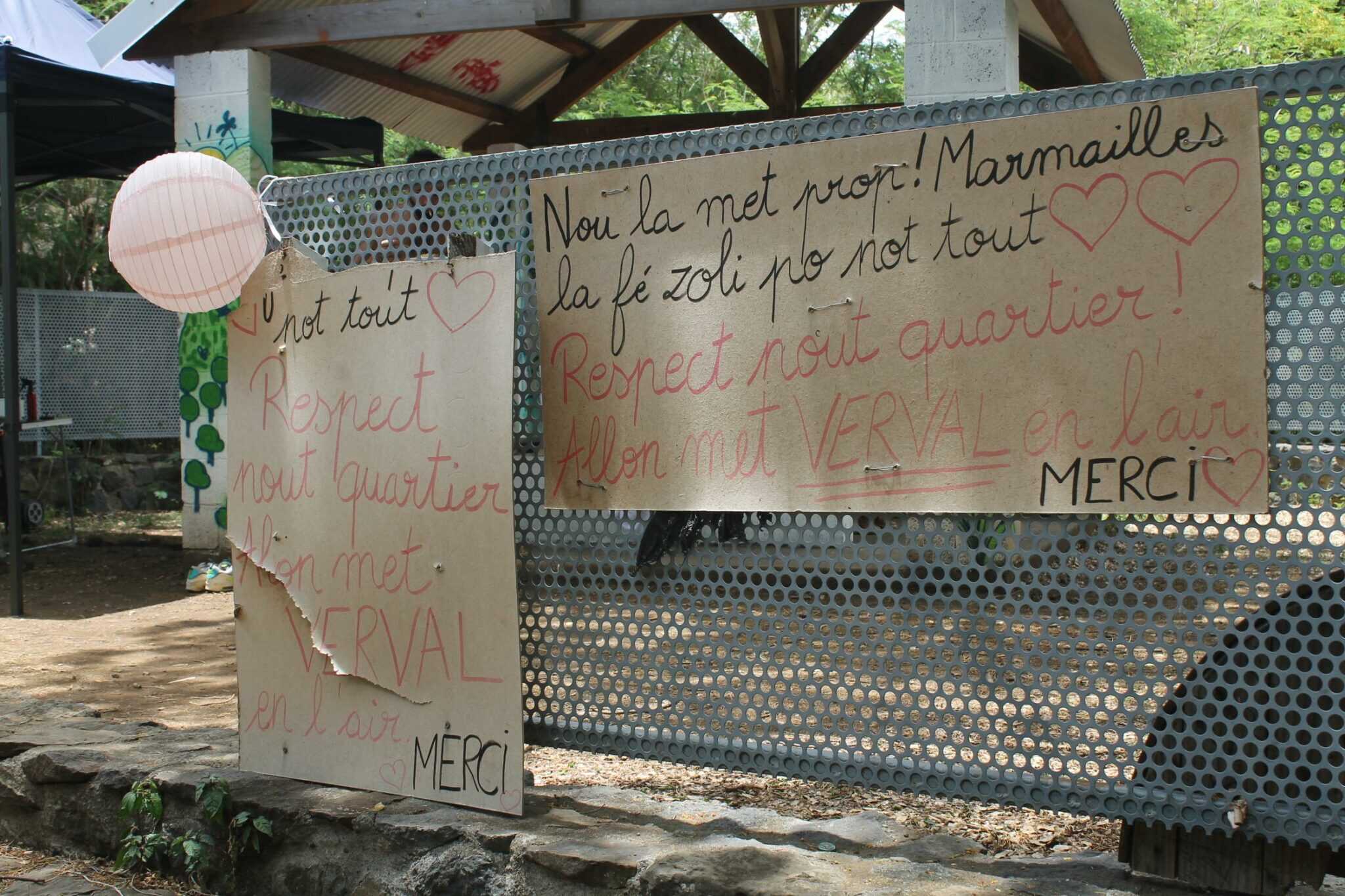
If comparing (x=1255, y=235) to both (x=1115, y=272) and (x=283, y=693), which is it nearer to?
(x=1115, y=272)

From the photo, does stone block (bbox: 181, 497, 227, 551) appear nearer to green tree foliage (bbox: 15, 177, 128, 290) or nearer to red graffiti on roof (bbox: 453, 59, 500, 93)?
red graffiti on roof (bbox: 453, 59, 500, 93)

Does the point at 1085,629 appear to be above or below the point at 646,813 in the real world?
above

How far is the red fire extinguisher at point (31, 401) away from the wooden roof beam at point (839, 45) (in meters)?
7.66

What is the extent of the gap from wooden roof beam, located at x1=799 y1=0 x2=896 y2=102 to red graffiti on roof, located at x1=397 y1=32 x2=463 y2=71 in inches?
128

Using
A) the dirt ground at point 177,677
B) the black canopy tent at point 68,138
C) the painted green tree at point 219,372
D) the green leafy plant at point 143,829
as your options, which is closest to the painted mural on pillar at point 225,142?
the black canopy tent at point 68,138

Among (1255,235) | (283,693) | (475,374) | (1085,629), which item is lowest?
(283,693)

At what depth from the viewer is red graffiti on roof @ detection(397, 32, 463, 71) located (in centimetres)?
968

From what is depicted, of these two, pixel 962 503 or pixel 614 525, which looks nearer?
pixel 962 503

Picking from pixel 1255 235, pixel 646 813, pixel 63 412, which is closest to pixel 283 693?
pixel 646 813

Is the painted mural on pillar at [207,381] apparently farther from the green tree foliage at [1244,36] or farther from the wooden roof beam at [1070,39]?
the green tree foliage at [1244,36]

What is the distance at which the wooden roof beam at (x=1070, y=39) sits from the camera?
7011mm

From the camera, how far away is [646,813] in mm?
3127

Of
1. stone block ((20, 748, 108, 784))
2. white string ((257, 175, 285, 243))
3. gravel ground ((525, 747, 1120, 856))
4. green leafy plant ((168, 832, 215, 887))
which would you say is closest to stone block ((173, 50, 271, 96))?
white string ((257, 175, 285, 243))

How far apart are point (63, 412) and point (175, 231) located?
10.6 m
